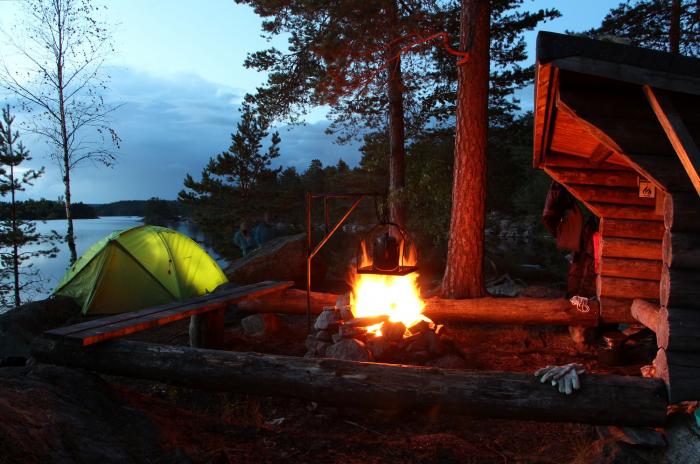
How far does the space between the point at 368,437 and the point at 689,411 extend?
259cm

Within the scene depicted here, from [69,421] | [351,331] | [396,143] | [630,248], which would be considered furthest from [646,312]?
[396,143]

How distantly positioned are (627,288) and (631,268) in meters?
0.28

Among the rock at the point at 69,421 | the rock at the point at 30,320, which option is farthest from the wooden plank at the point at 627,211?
the rock at the point at 30,320

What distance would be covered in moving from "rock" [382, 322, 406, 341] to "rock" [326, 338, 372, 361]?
0.39 metres

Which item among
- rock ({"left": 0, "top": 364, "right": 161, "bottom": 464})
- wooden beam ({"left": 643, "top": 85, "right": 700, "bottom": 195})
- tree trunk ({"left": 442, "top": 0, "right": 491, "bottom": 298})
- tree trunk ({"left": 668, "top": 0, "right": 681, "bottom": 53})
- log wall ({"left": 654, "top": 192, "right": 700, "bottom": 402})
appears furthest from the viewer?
tree trunk ({"left": 668, "top": 0, "right": 681, "bottom": 53})

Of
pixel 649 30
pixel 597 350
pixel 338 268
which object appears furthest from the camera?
pixel 338 268

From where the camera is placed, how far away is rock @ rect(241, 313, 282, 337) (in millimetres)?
7652

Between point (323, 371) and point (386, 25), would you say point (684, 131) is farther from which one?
point (386, 25)

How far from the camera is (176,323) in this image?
28.6ft

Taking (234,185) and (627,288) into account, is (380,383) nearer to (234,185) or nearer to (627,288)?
(627,288)

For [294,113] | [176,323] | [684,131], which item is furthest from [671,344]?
[294,113]

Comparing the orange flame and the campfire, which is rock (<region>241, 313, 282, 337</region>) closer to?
the campfire

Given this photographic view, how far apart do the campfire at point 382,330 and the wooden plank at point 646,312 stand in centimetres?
220

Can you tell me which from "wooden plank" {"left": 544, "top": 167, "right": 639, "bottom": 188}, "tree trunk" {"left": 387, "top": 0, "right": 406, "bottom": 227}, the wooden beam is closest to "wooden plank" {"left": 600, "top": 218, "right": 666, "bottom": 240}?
"wooden plank" {"left": 544, "top": 167, "right": 639, "bottom": 188}
